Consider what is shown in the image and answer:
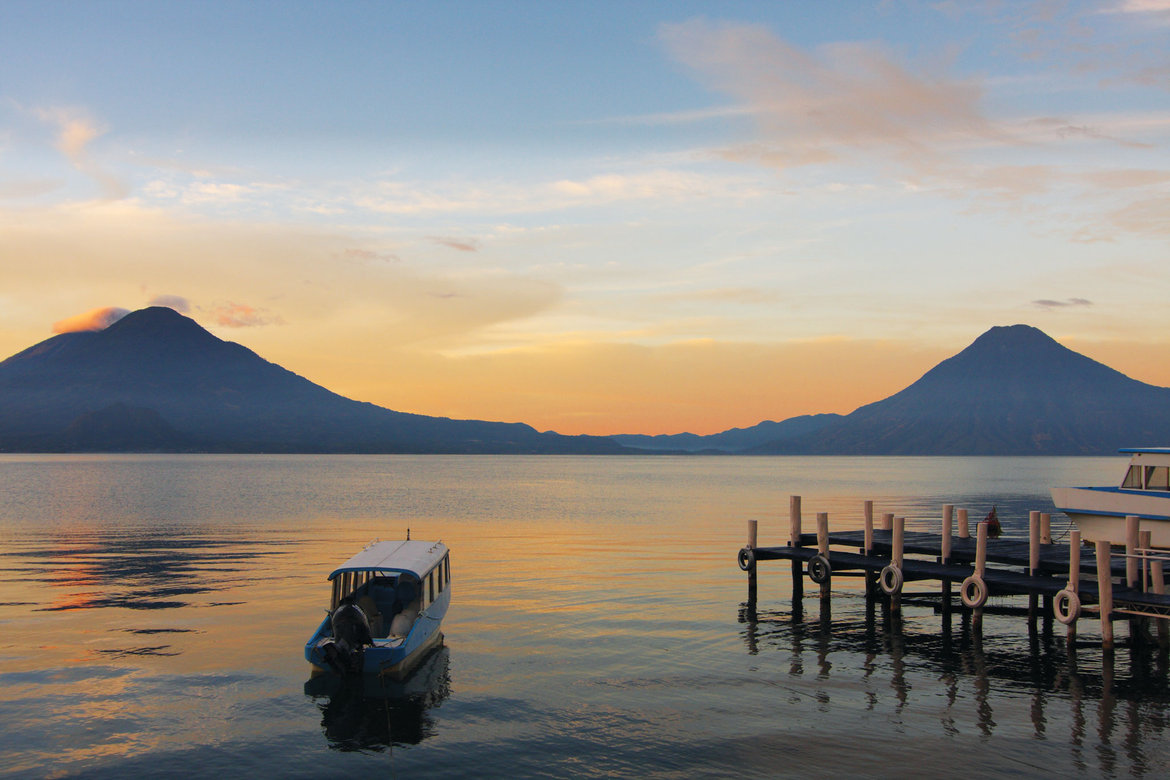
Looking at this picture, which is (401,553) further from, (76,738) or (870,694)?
(870,694)

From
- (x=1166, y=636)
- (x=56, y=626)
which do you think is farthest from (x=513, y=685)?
(x=1166, y=636)

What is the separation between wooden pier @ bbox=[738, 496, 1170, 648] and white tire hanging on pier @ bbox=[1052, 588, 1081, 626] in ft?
0.10

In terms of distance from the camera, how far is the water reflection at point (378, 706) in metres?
A: 20.1

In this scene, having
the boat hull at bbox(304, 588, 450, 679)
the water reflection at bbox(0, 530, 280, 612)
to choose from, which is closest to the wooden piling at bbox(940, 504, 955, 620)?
the boat hull at bbox(304, 588, 450, 679)

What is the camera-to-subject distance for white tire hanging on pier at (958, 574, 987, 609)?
28.8 m

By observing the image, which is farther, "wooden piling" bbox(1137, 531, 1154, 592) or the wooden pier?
"wooden piling" bbox(1137, 531, 1154, 592)

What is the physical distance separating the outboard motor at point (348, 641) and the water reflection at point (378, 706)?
0.64 meters

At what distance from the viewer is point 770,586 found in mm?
41656

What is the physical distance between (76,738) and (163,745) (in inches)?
86.8

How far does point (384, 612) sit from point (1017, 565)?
24.1 meters

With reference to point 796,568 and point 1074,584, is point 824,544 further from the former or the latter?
point 1074,584

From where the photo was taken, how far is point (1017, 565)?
3359cm

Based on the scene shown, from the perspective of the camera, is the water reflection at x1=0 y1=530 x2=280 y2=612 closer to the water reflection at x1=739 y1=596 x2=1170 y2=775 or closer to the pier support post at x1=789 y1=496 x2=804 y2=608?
the water reflection at x1=739 y1=596 x2=1170 y2=775

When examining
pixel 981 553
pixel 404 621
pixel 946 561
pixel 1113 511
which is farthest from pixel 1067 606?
pixel 404 621
